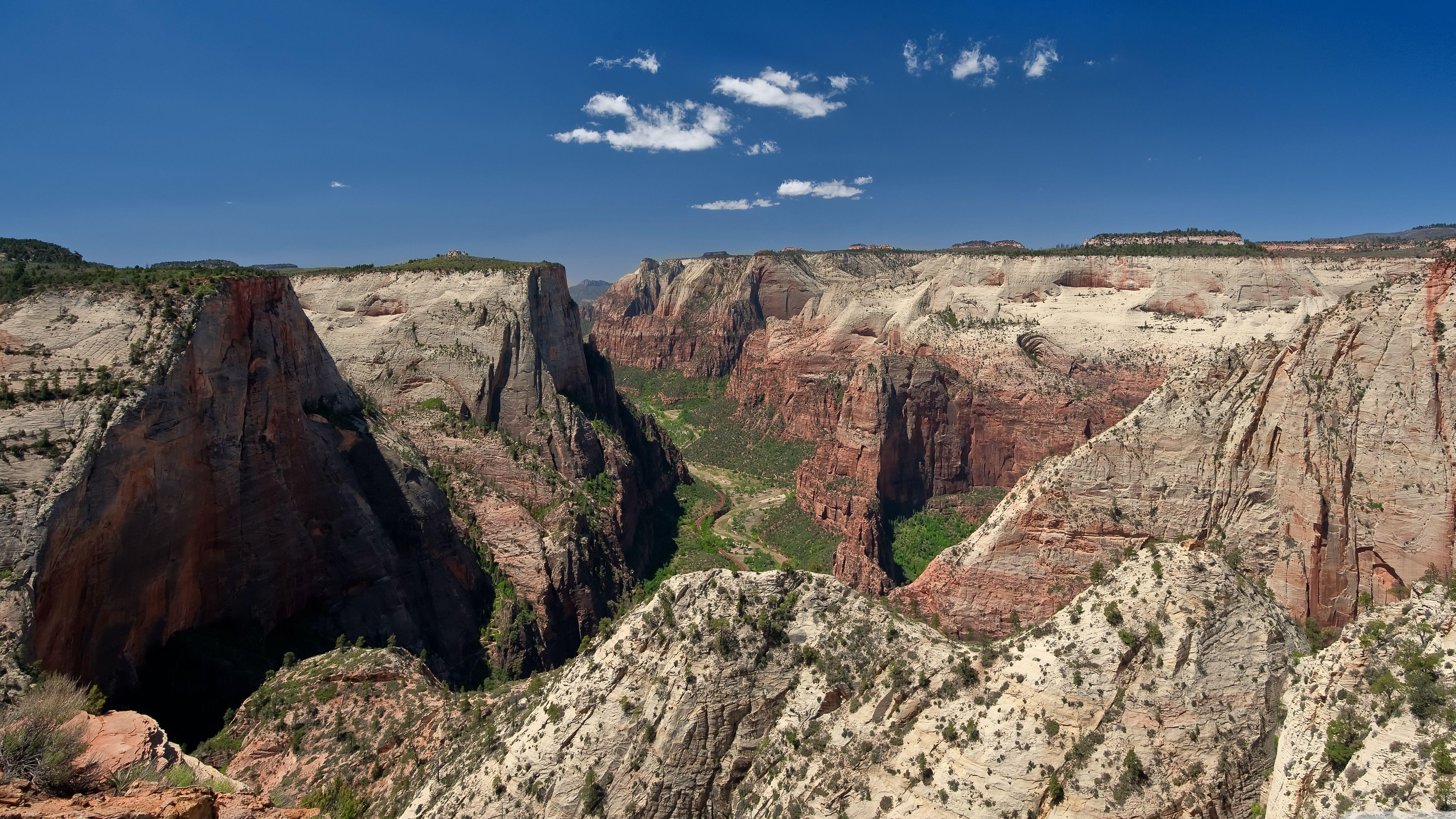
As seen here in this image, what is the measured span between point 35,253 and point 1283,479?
231 ft

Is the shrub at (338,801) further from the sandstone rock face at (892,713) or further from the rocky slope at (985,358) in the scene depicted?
the rocky slope at (985,358)

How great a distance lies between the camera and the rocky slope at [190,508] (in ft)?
75.5

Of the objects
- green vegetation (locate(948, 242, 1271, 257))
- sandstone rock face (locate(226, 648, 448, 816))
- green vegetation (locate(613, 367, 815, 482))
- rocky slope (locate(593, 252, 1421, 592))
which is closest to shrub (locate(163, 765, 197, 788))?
sandstone rock face (locate(226, 648, 448, 816))

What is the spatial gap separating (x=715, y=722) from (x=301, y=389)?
33078 millimetres

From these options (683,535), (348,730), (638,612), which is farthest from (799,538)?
(638,612)

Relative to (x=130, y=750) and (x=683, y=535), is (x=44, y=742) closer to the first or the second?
(x=130, y=750)

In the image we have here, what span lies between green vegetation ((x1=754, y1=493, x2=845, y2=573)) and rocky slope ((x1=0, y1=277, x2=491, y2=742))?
30.7 metres

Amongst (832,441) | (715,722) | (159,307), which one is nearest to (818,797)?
(715,722)

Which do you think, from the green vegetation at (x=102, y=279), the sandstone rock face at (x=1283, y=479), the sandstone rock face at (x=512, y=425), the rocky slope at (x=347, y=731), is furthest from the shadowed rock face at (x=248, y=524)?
the sandstone rock face at (x=1283, y=479)

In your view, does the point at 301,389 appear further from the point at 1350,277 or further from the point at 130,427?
the point at 1350,277

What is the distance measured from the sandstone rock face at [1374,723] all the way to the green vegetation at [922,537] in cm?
4414

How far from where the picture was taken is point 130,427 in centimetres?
2505

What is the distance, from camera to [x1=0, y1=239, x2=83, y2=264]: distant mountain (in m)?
39.4

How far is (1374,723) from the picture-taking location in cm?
1371
